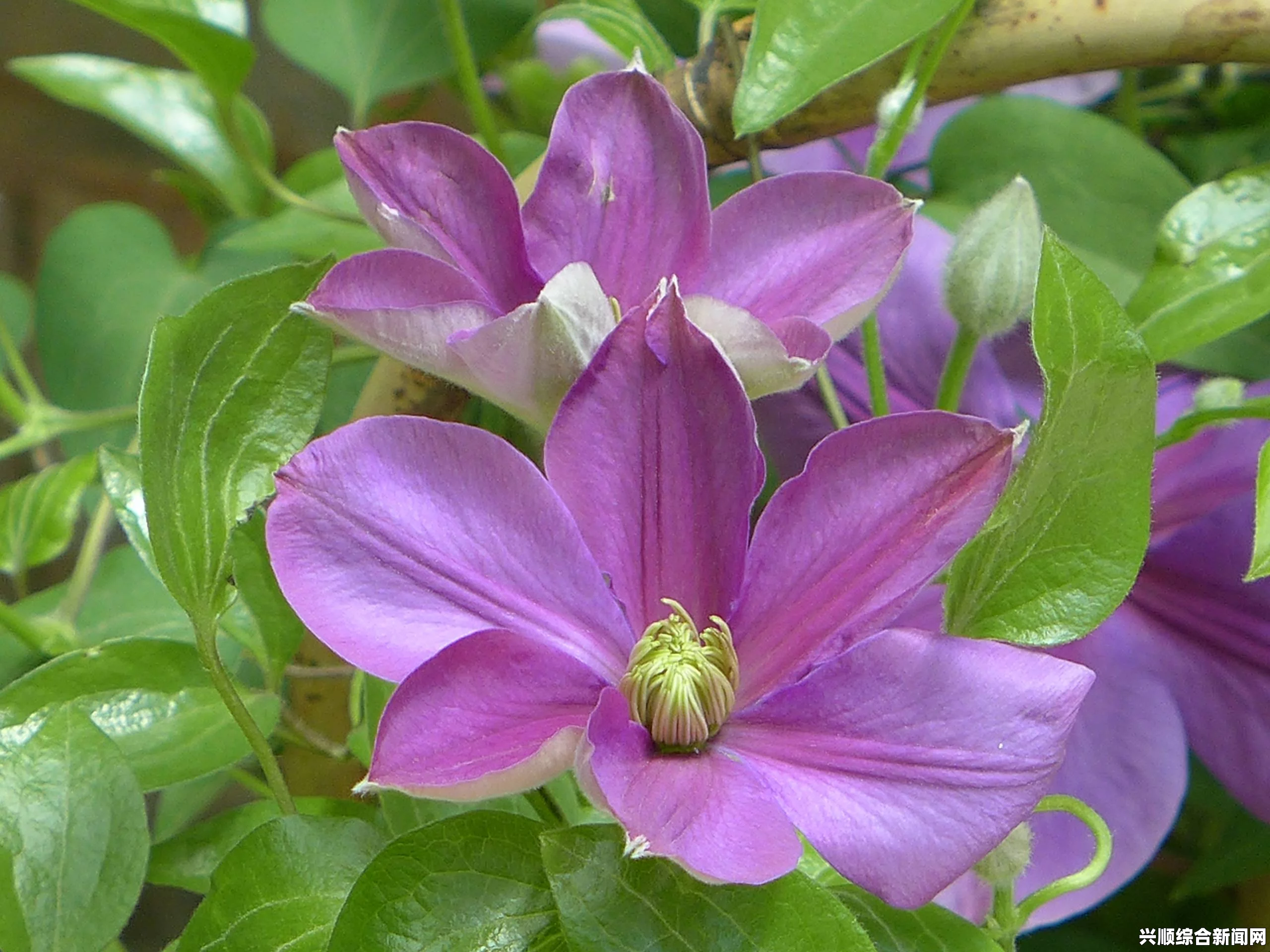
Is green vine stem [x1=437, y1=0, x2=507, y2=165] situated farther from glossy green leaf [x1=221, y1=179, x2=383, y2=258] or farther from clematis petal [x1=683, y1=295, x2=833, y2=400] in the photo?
clematis petal [x1=683, y1=295, x2=833, y2=400]

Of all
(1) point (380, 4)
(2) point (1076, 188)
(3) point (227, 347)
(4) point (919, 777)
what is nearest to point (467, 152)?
(3) point (227, 347)

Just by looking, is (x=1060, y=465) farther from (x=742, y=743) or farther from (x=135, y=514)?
(x=135, y=514)

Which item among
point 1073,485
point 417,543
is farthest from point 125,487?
point 1073,485

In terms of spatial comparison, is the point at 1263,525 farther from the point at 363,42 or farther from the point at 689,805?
the point at 363,42

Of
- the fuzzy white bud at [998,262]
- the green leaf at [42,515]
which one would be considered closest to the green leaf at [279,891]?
the fuzzy white bud at [998,262]

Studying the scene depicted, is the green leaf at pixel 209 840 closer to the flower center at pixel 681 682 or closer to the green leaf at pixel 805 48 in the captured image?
the flower center at pixel 681 682

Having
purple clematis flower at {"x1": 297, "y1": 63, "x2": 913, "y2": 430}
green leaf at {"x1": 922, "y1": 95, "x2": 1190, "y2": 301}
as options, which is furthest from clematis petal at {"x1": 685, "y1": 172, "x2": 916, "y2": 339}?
green leaf at {"x1": 922, "y1": 95, "x2": 1190, "y2": 301}
